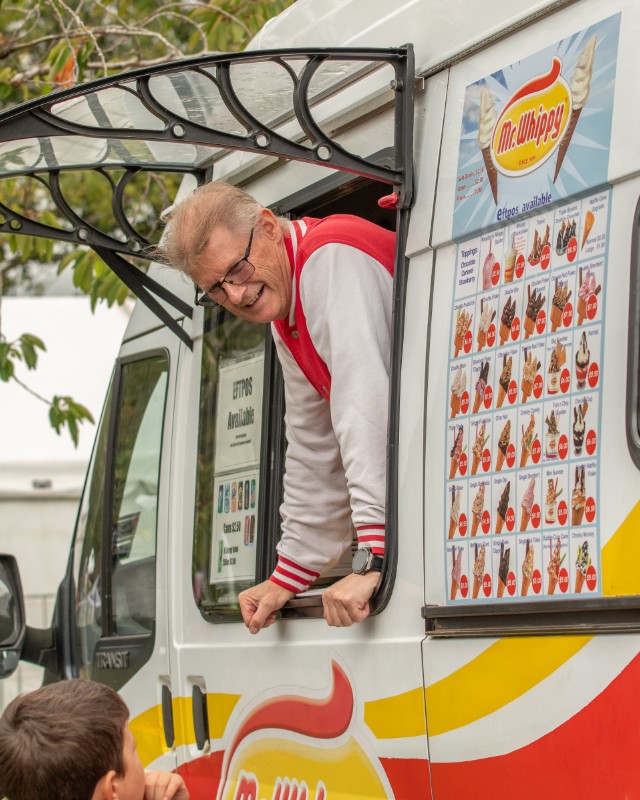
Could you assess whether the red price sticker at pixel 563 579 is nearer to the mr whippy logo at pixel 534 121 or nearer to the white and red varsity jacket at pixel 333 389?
the white and red varsity jacket at pixel 333 389

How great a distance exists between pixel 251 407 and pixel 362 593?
1.04m

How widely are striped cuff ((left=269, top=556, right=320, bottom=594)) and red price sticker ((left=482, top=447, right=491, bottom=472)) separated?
2.88 feet

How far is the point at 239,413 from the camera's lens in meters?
3.77

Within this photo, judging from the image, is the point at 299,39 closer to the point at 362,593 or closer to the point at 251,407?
the point at 251,407

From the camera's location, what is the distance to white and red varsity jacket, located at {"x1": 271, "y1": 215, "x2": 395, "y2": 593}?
2.91m

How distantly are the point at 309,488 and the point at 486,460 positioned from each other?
925mm

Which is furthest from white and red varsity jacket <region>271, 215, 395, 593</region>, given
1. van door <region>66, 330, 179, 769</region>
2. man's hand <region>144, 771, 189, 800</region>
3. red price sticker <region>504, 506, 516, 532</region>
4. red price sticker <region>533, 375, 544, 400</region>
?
van door <region>66, 330, 179, 769</region>

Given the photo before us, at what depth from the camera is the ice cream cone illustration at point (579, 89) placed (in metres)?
2.44

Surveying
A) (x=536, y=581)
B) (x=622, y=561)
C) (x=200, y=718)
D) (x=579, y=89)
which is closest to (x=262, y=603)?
(x=200, y=718)

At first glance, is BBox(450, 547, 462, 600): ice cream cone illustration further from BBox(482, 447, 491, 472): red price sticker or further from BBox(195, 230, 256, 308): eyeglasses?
BBox(195, 230, 256, 308): eyeglasses

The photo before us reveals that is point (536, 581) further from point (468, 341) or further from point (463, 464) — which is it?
point (468, 341)

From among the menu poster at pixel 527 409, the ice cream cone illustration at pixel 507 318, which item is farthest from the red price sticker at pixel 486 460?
the ice cream cone illustration at pixel 507 318

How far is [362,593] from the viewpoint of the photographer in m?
2.79

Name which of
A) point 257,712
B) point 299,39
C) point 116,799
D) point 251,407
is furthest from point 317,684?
point 299,39
